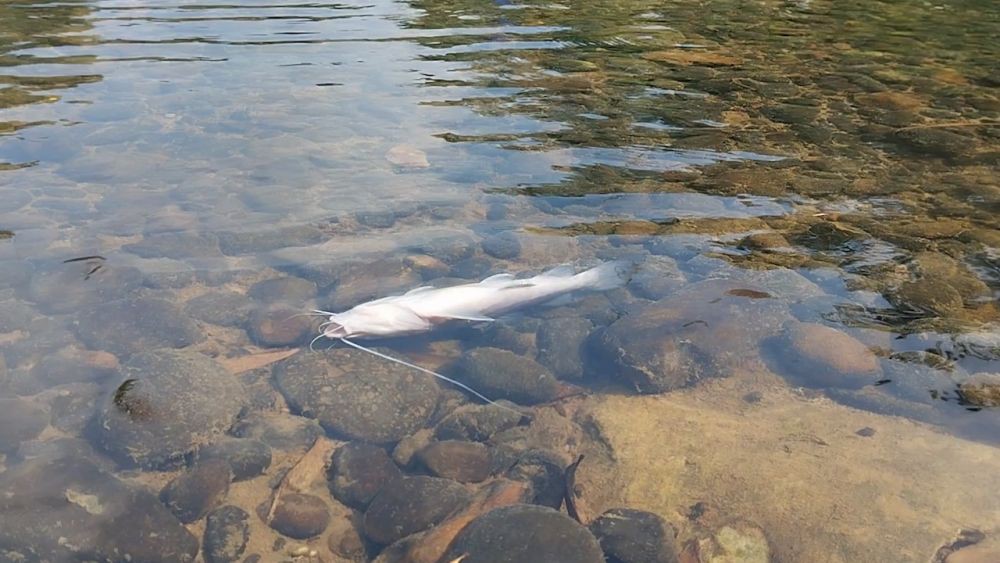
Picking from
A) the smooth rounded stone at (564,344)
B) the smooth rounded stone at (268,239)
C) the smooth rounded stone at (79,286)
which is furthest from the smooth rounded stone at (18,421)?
the smooth rounded stone at (564,344)

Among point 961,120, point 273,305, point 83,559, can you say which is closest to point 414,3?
point 961,120

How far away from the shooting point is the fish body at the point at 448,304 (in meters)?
4.81

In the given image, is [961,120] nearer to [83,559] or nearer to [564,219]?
[564,219]

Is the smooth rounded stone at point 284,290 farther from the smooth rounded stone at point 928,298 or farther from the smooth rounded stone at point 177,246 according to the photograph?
the smooth rounded stone at point 928,298

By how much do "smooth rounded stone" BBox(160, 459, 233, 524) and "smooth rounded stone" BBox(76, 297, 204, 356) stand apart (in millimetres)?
1219

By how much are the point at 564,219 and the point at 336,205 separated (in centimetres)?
199

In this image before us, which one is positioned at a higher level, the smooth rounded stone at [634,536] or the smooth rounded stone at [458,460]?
the smooth rounded stone at [634,536]

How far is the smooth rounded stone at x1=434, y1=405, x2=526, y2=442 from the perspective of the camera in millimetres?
4249

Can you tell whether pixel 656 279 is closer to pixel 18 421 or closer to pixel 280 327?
pixel 280 327

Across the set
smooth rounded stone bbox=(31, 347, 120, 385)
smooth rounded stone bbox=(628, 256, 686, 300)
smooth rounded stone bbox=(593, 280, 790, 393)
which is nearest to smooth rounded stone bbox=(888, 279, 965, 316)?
smooth rounded stone bbox=(593, 280, 790, 393)

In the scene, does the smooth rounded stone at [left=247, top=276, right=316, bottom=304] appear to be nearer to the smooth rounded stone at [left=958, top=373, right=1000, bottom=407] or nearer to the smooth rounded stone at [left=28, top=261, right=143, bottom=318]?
the smooth rounded stone at [left=28, top=261, right=143, bottom=318]

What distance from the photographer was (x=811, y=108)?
8.64 meters

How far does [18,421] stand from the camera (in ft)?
13.6

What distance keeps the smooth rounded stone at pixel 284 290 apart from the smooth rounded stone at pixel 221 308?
0.10 metres
